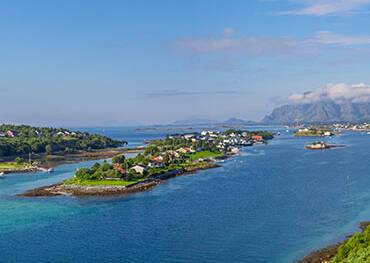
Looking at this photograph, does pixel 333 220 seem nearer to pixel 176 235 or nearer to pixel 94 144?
pixel 176 235

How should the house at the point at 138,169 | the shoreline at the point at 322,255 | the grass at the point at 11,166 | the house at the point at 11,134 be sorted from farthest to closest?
the house at the point at 11,134
the grass at the point at 11,166
the house at the point at 138,169
the shoreline at the point at 322,255

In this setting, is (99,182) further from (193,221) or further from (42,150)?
(42,150)

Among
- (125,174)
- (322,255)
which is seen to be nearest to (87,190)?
(125,174)

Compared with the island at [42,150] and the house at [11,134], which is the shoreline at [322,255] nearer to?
the island at [42,150]

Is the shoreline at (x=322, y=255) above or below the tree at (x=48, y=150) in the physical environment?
below

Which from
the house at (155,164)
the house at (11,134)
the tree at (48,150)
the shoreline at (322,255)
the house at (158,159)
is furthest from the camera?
the house at (11,134)

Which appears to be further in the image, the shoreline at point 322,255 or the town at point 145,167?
the town at point 145,167

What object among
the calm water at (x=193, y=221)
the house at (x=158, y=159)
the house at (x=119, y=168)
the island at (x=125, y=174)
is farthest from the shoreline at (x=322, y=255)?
the house at (x=158, y=159)

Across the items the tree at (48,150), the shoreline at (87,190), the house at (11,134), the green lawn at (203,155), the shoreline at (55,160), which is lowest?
the shoreline at (87,190)
